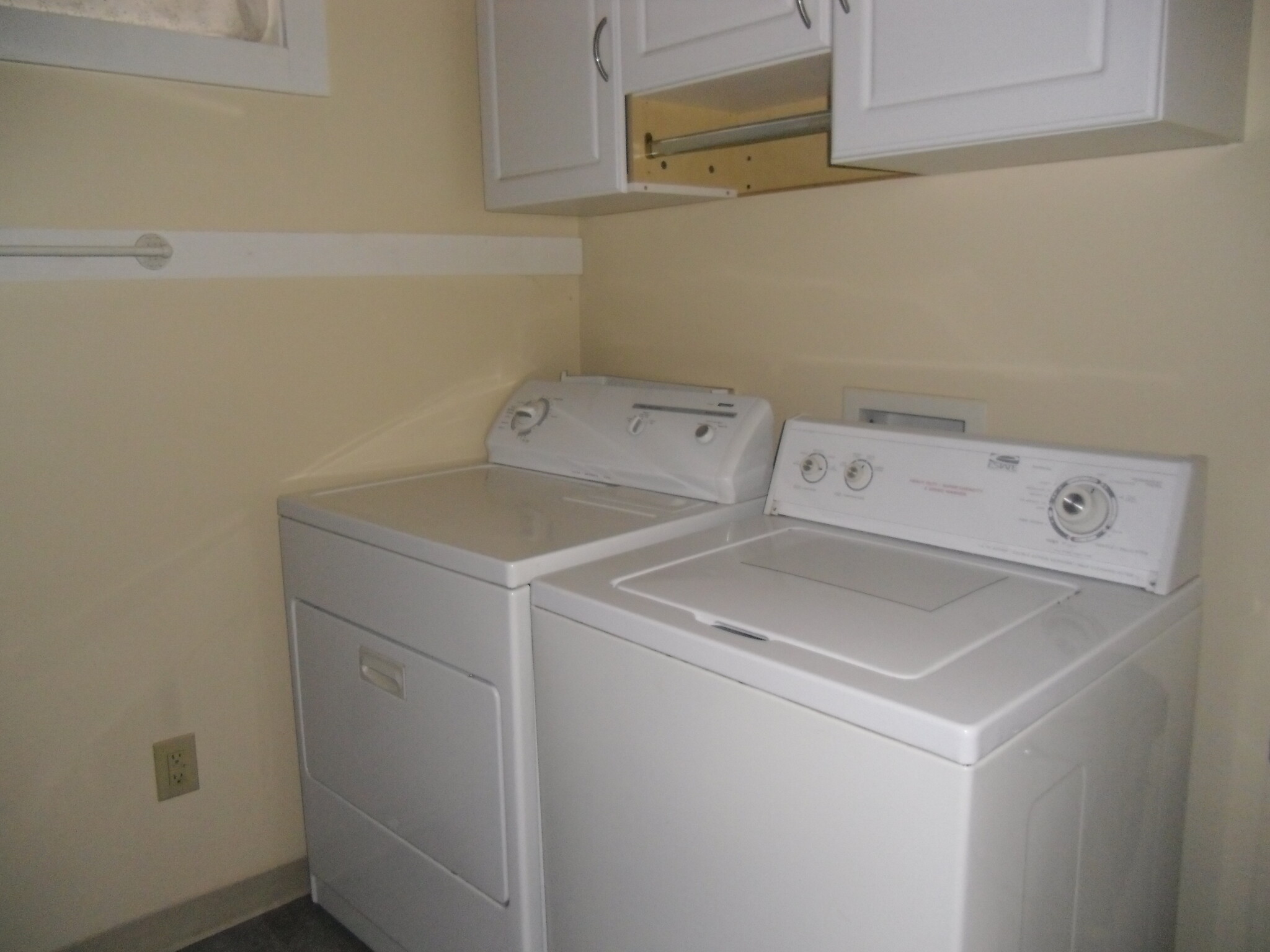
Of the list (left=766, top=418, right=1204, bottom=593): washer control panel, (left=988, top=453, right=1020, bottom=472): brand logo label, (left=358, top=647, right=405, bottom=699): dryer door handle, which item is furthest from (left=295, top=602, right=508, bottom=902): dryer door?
(left=988, top=453, right=1020, bottom=472): brand logo label

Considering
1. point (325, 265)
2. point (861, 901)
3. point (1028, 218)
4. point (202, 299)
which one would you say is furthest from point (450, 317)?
point (861, 901)

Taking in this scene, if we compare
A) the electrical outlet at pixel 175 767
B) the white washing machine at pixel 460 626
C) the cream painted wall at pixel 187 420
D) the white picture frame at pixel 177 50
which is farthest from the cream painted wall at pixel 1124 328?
the electrical outlet at pixel 175 767

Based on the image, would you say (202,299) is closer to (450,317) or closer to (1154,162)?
(450,317)

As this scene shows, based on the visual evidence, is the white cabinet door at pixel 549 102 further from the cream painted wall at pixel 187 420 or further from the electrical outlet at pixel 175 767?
the electrical outlet at pixel 175 767

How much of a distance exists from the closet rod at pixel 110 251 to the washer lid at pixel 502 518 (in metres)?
0.52

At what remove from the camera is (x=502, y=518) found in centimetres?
165

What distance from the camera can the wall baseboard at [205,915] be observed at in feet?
5.99

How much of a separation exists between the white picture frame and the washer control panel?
1.21 metres

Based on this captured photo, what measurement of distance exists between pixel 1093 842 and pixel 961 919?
34 cm

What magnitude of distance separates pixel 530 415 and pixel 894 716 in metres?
1.35

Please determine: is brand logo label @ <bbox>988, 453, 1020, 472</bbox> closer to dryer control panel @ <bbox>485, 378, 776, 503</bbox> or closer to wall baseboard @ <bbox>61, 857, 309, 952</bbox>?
dryer control panel @ <bbox>485, 378, 776, 503</bbox>

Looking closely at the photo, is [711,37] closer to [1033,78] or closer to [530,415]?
[1033,78]

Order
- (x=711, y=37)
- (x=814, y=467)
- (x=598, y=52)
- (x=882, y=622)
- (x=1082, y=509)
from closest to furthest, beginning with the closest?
1. (x=882, y=622)
2. (x=1082, y=509)
3. (x=711, y=37)
4. (x=814, y=467)
5. (x=598, y=52)

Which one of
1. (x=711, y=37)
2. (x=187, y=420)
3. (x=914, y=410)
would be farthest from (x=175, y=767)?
(x=711, y=37)
